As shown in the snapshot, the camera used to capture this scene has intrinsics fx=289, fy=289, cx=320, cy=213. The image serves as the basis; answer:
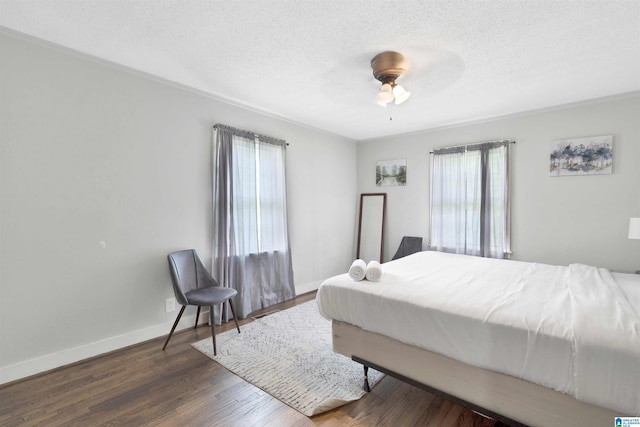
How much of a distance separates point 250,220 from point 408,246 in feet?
8.20

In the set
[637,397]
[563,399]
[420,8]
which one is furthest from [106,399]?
[420,8]

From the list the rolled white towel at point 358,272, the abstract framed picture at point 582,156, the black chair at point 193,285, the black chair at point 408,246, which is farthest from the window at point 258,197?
the abstract framed picture at point 582,156

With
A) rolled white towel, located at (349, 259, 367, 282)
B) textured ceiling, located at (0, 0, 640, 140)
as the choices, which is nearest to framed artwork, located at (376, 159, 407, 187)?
textured ceiling, located at (0, 0, 640, 140)

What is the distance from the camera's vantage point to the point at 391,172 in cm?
488

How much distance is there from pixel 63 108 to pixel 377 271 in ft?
9.19

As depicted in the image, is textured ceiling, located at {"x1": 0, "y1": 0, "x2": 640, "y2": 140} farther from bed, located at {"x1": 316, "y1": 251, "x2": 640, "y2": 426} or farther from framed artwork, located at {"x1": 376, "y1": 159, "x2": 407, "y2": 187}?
bed, located at {"x1": 316, "y1": 251, "x2": 640, "y2": 426}

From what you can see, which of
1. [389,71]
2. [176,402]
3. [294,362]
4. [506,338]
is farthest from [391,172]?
[176,402]

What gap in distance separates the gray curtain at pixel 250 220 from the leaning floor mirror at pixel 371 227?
1.66 meters

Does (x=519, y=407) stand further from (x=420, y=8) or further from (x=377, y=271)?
(x=420, y=8)

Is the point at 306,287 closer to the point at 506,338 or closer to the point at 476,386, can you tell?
the point at 476,386

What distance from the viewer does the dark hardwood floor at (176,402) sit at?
1.75 meters

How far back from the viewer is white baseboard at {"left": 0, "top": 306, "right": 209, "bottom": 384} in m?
2.11

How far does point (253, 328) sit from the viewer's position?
3062 millimetres

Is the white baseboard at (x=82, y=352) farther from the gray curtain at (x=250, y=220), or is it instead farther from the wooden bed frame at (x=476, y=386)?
the wooden bed frame at (x=476, y=386)
